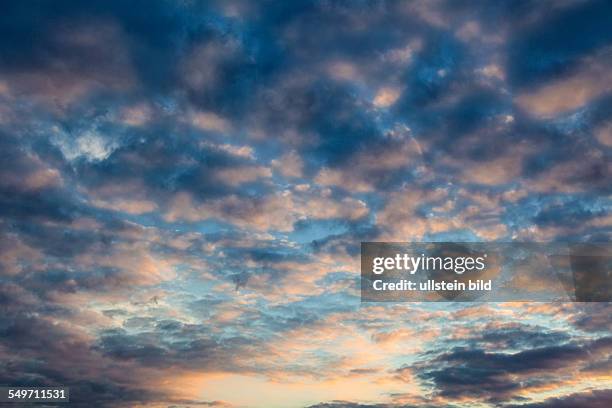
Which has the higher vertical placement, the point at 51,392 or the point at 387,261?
the point at 387,261

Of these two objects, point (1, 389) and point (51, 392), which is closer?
point (1, 389)

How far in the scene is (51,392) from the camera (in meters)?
50.1

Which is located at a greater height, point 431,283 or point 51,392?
point 431,283

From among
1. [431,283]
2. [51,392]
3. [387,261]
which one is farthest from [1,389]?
[431,283]

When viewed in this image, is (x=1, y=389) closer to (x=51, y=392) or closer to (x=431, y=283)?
(x=51, y=392)

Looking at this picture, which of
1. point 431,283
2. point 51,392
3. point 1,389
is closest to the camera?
point 431,283

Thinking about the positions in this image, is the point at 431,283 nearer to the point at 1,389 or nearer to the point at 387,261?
the point at 387,261

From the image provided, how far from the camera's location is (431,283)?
1491 inches

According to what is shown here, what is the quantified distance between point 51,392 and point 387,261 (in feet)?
160

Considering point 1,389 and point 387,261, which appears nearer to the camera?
point 387,261

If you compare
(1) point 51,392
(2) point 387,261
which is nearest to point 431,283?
(2) point 387,261

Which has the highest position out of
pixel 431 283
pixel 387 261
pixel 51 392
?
pixel 387 261

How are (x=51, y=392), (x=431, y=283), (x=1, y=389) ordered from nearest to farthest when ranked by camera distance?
(x=431, y=283) < (x=1, y=389) < (x=51, y=392)

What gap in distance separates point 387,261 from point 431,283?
4900mm
